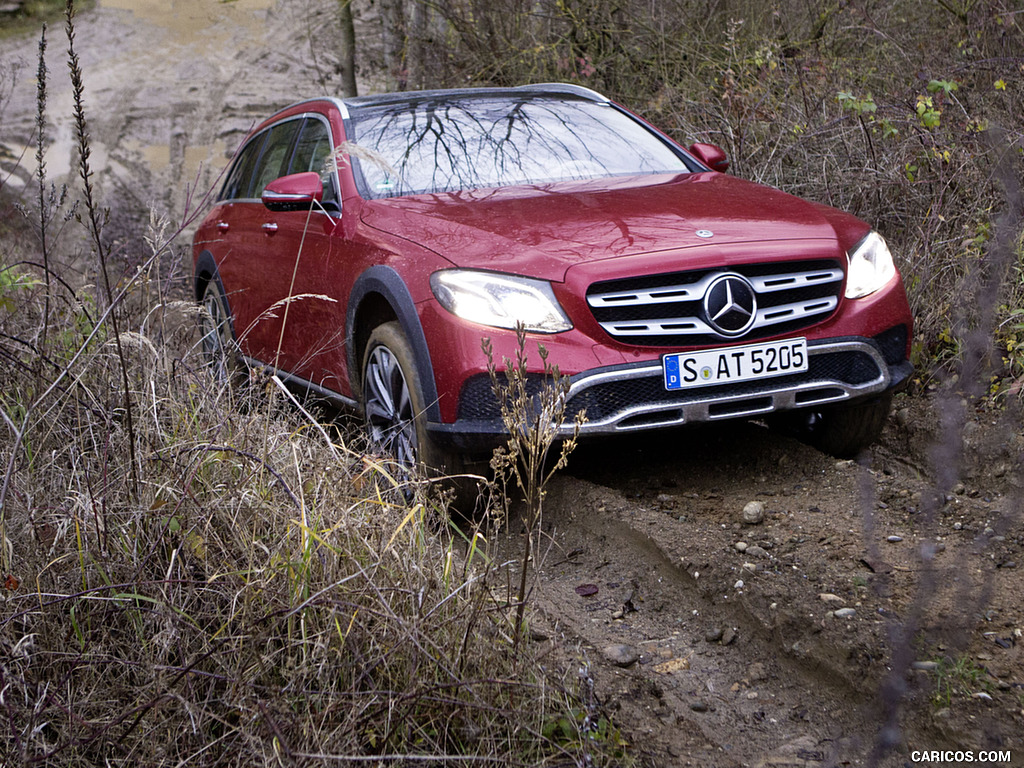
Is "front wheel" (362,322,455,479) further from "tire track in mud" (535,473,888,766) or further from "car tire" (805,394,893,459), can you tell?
"car tire" (805,394,893,459)

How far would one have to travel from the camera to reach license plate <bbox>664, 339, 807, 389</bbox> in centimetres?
350

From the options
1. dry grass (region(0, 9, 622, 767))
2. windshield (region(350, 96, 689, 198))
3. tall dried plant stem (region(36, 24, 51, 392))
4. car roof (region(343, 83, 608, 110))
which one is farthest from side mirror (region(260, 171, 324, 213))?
dry grass (region(0, 9, 622, 767))

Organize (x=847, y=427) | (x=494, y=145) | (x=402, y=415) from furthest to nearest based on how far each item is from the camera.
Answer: (x=494, y=145) < (x=847, y=427) < (x=402, y=415)

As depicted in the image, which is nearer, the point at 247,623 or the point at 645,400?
the point at 247,623

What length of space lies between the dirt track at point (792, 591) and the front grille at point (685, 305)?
0.48 metres

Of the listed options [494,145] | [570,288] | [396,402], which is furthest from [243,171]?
[570,288]

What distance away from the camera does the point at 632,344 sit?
11.5ft

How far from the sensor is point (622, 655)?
9.14 ft

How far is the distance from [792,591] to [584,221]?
1.54 meters

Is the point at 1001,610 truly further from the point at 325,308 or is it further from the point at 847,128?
the point at 847,128

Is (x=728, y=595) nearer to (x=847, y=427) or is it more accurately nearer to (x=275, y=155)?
(x=847, y=427)

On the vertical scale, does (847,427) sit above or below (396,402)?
below

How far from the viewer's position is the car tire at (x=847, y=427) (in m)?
4.16

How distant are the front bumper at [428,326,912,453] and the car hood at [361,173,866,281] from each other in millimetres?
401
